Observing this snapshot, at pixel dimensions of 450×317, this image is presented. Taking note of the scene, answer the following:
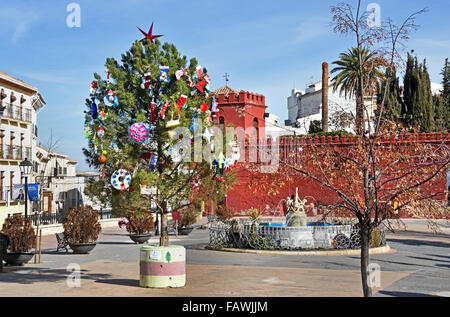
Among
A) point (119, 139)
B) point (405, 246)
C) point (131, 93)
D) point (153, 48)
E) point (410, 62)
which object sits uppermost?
point (410, 62)

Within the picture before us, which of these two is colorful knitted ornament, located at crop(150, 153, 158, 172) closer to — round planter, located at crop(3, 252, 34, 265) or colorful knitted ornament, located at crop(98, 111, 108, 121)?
colorful knitted ornament, located at crop(98, 111, 108, 121)

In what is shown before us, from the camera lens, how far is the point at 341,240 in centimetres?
2012

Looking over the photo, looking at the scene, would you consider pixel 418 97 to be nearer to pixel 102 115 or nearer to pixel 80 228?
pixel 80 228

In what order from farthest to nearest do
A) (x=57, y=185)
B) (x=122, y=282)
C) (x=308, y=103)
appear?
(x=308, y=103) → (x=57, y=185) → (x=122, y=282)

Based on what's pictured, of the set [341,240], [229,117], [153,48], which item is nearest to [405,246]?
[341,240]

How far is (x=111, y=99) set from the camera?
1182cm

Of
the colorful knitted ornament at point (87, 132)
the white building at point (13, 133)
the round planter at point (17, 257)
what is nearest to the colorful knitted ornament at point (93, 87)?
the colorful knitted ornament at point (87, 132)

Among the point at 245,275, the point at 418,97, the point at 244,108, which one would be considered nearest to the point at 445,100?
the point at 418,97

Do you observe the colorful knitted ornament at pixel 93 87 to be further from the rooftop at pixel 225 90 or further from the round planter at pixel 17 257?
the rooftop at pixel 225 90

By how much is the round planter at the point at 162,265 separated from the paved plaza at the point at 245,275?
0.81 ft

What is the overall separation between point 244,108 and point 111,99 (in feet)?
114

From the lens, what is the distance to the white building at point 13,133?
123ft
